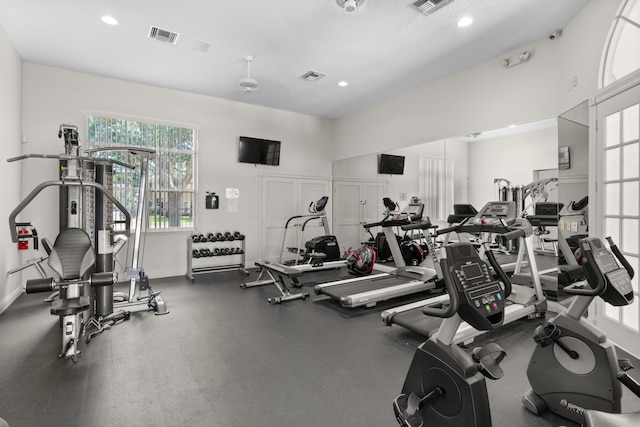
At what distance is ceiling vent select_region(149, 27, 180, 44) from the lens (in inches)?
166

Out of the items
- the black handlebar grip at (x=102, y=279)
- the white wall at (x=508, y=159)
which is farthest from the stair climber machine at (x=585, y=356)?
the black handlebar grip at (x=102, y=279)

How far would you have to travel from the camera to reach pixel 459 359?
1.56 metres

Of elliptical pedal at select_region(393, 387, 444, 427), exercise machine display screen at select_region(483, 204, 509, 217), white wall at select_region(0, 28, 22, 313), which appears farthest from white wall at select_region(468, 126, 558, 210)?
white wall at select_region(0, 28, 22, 313)

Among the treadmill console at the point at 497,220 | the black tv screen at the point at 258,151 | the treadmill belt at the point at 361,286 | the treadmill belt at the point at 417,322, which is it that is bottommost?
the treadmill belt at the point at 417,322

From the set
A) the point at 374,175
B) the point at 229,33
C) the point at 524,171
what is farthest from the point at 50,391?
the point at 374,175

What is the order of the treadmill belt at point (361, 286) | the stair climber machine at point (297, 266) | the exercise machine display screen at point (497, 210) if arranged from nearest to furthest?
the exercise machine display screen at point (497, 210) < the treadmill belt at point (361, 286) < the stair climber machine at point (297, 266)

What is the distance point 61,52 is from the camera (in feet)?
15.8

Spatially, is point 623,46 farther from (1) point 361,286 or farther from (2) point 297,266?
(2) point 297,266

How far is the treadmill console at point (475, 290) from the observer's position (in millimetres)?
1463

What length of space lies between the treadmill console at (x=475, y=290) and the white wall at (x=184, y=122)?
5.94 m

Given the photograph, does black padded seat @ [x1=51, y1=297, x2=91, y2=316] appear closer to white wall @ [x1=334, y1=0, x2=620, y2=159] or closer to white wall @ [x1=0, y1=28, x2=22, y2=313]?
white wall @ [x1=0, y1=28, x2=22, y2=313]

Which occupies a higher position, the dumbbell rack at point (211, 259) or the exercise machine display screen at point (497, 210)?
the exercise machine display screen at point (497, 210)

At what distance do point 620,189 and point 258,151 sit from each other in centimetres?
604

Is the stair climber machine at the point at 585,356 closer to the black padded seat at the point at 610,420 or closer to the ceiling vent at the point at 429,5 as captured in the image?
the black padded seat at the point at 610,420
